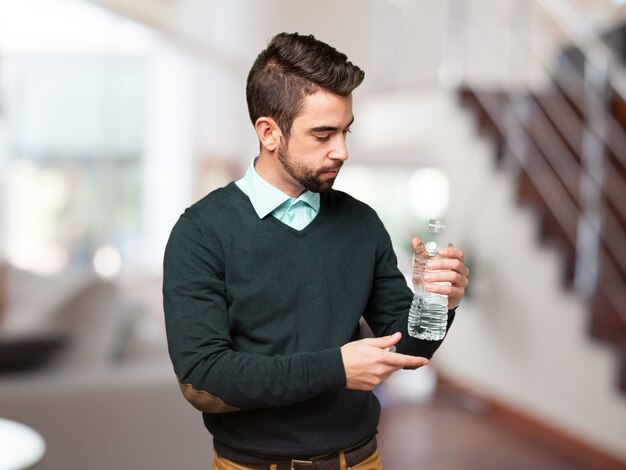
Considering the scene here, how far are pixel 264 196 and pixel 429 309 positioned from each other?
12.5 inches

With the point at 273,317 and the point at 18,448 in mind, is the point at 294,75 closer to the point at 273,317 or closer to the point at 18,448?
the point at 273,317

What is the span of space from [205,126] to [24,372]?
3809 millimetres

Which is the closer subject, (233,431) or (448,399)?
(233,431)

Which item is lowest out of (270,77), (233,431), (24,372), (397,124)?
(24,372)

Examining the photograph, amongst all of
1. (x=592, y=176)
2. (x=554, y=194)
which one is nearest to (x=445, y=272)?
(x=592, y=176)

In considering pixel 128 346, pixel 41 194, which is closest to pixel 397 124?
pixel 41 194

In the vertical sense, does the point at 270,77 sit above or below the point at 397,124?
below

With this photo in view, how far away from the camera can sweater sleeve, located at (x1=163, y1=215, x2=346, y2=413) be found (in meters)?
1.24

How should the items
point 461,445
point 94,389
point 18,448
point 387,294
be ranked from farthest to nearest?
point 461,445
point 94,389
point 18,448
point 387,294

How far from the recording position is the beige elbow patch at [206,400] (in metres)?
1.27

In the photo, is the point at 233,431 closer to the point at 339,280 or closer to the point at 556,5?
the point at 339,280

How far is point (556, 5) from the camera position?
4.98 meters

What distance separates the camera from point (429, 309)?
1.34 m

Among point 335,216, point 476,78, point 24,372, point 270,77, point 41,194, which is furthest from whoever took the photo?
point 476,78
